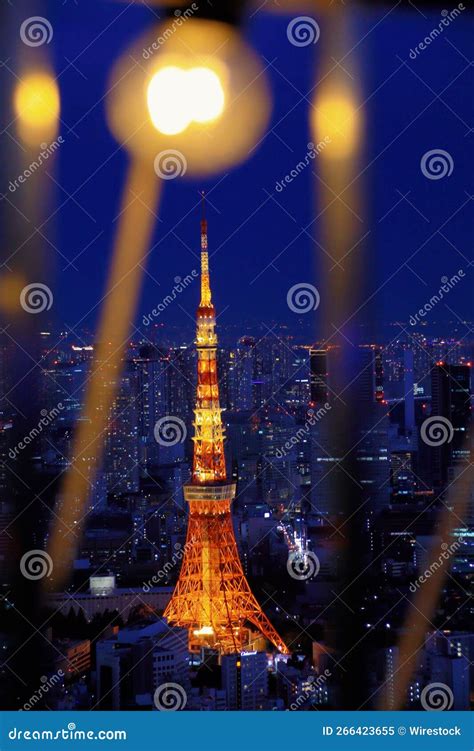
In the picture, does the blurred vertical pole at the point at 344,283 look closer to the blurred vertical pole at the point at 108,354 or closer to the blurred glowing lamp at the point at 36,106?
the blurred vertical pole at the point at 108,354

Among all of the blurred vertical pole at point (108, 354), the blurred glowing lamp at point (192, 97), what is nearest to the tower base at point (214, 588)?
the blurred vertical pole at point (108, 354)

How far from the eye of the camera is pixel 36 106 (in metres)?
3.10

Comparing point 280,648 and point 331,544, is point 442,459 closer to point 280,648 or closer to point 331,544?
point 331,544

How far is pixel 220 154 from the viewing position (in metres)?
3.25

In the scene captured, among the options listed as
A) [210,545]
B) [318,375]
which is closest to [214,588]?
[210,545]

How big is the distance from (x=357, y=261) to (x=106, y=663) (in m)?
1.47

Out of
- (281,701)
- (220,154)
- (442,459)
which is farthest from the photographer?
(442,459)

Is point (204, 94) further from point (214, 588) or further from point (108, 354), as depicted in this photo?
point (214, 588)

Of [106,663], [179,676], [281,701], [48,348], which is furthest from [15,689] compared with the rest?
[48,348]

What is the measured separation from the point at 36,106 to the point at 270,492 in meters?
1.52

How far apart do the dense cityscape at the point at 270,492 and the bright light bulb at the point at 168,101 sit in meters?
0.64

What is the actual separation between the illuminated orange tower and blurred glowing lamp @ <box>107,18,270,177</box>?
287mm

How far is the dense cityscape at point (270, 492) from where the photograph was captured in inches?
125

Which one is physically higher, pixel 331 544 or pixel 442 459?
pixel 442 459
